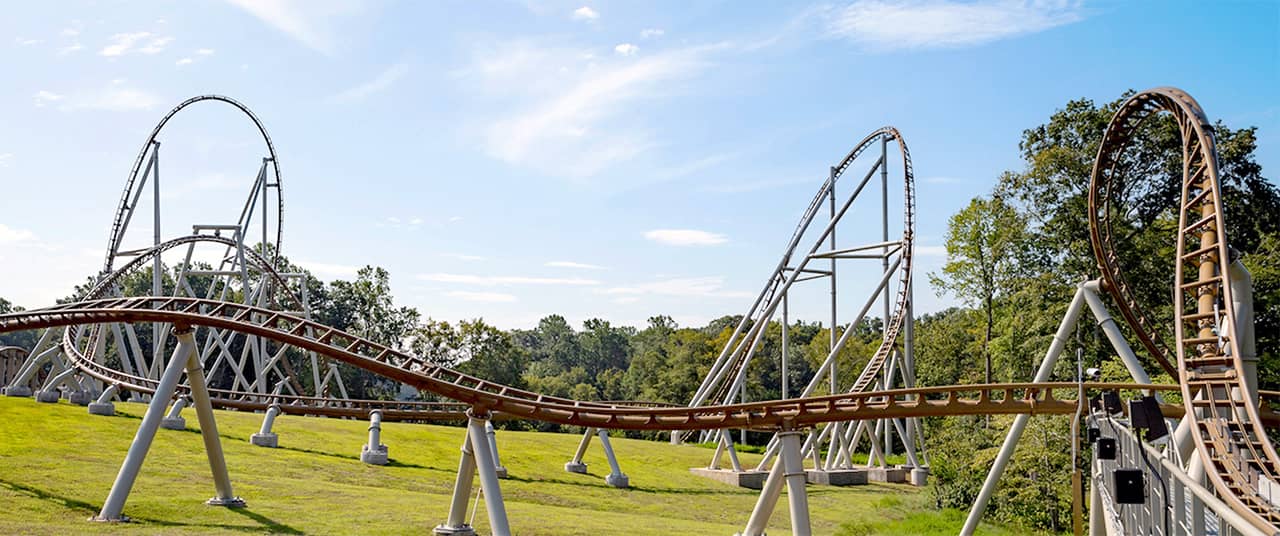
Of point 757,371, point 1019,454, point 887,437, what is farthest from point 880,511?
point 757,371

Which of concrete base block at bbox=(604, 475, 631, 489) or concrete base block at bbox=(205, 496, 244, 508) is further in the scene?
concrete base block at bbox=(604, 475, 631, 489)

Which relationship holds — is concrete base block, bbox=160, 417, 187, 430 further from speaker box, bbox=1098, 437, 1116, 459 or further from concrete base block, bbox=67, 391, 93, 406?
speaker box, bbox=1098, 437, 1116, 459

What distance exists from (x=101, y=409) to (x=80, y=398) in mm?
4315

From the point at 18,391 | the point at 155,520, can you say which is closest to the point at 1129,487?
the point at 155,520

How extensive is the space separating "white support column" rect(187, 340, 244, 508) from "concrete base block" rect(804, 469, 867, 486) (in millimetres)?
19665

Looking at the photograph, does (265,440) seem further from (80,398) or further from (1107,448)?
(1107,448)

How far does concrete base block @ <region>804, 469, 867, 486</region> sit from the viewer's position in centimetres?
3356

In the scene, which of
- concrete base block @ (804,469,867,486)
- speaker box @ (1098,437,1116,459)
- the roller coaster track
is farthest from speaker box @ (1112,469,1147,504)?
concrete base block @ (804,469,867,486)

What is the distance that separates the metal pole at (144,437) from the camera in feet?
57.0

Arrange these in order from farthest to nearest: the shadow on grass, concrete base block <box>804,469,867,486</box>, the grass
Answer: concrete base block <box>804,469,867,486</box> → the grass → the shadow on grass

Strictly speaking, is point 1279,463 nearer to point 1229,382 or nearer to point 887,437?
point 1229,382

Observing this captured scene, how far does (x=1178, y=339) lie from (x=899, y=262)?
2072cm

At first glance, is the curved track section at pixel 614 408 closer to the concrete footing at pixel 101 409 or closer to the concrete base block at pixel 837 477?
the concrete footing at pixel 101 409

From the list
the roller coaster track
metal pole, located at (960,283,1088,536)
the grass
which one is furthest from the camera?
metal pole, located at (960,283,1088,536)
